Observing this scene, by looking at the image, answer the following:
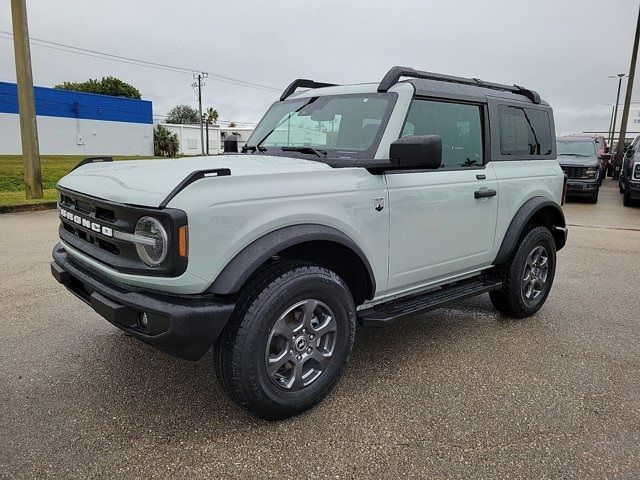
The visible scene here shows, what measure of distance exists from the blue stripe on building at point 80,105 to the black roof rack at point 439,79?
146ft

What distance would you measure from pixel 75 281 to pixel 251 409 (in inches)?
53.4

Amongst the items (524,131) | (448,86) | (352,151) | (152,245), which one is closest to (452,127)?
(448,86)

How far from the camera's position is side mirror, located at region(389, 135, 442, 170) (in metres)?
2.75

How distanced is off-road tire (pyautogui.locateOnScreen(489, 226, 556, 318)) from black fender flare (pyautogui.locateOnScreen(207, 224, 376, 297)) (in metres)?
2.02

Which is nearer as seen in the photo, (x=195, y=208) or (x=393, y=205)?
(x=195, y=208)

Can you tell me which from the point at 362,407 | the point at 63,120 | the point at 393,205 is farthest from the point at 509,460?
the point at 63,120

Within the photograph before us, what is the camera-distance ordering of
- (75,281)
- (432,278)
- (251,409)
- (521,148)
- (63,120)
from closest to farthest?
(251,409) → (75,281) → (432,278) → (521,148) → (63,120)

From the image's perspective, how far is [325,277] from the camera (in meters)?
2.77

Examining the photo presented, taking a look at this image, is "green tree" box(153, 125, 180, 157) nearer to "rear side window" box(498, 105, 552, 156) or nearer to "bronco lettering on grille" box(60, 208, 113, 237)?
"rear side window" box(498, 105, 552, 156)

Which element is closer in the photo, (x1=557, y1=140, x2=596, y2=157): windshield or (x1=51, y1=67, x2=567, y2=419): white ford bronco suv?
(x1=51, y1=67, x2=567, y2=419): white ford bronco suv

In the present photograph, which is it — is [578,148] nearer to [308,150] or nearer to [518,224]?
[518,224]

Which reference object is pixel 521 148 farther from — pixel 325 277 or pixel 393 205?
pixel 325 277

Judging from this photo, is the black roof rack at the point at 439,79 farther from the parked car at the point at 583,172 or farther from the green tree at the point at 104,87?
the green tree at the point at 104,87

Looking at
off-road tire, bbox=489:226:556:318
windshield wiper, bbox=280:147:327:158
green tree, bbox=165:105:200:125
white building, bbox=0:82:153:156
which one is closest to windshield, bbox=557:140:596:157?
off-road tire, bbox=489:226:556:318
